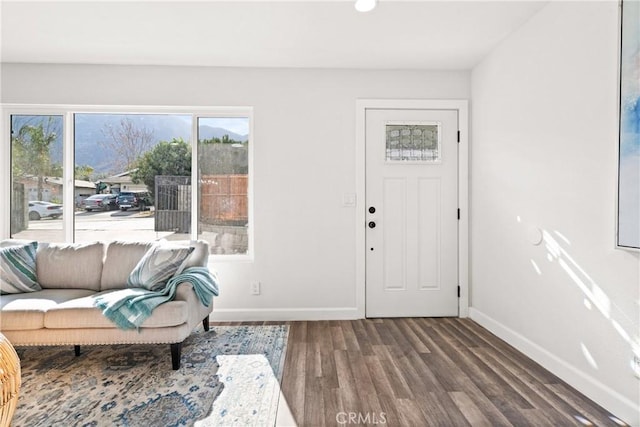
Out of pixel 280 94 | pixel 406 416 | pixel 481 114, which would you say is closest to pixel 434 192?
pixel 481 114

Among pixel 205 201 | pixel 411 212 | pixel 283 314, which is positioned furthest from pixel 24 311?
pixel 411 212

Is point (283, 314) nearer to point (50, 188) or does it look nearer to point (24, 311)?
point (24, 311)

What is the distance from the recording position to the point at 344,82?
11.3ft

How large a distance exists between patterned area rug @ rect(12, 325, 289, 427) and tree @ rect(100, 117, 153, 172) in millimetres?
1742

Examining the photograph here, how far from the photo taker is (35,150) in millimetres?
3404

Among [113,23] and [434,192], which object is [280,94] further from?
[434,192]

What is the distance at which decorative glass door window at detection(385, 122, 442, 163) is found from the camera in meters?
3.48

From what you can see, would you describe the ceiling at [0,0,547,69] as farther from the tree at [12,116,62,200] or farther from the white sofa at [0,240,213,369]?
the white sofa at [0,240,213,369]

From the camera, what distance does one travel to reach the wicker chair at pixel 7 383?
1.06m

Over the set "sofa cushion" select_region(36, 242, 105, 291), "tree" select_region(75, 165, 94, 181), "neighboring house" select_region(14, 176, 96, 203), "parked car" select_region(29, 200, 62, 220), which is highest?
"tree" select_region(75, 165, 94, 181)

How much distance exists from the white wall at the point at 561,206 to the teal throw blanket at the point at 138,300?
241 cm

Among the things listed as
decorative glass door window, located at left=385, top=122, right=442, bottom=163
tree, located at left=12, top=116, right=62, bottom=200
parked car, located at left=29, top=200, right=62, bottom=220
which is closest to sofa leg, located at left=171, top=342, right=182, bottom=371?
parked car, located at left=29, top=200, right=62, bottom=220
